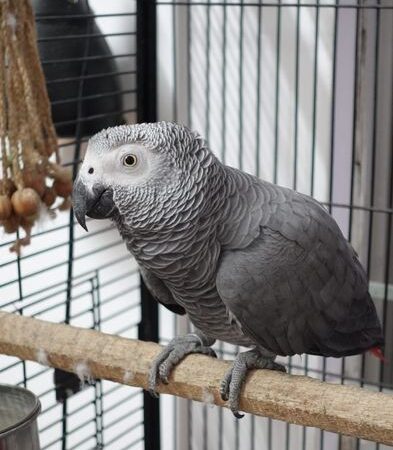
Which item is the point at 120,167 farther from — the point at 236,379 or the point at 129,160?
the point at 236,379

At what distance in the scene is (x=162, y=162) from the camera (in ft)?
3.28

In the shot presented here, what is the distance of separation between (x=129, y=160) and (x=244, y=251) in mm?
219

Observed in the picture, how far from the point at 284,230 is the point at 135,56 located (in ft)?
2.42

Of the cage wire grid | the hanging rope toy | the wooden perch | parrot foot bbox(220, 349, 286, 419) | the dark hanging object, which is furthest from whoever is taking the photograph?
the cage wire grid

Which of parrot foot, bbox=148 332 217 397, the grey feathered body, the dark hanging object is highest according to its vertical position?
the dark hanging object

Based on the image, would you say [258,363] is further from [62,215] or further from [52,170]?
[62,215]

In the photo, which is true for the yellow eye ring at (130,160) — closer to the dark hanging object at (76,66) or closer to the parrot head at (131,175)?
the parrot head at (131,175)

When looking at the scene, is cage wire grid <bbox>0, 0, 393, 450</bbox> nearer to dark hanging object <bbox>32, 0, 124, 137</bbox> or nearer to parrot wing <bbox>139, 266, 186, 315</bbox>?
dark hanging object <bbox>32, 0, 124, 137</bbox>

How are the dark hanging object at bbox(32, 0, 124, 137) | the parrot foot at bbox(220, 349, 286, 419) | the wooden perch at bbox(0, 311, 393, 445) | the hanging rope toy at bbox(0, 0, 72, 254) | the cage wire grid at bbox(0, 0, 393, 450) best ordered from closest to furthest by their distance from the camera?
the wooden perch at bbox(0, 311, 393, 445) → the parrot foot at bbox(220, 349, 286, 419) → the hanging rope toy at bbox(0, 0, 72, 254) → the dark hanging object at bbox(32, 0, 124, 137) → the cage wire grid at bbox(0, 0, 393, 450)

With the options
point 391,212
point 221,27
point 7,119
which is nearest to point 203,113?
point 221,27

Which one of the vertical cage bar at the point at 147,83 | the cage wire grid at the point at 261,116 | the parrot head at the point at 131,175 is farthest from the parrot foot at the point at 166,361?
the vertical cage bar at the point at 147,83

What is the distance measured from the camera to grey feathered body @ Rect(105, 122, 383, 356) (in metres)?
1.02

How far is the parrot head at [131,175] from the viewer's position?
99cm

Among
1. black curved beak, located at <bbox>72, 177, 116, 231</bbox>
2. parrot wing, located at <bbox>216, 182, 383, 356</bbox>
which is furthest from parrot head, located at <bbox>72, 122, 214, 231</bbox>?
parrot wing, located at <bbox>216, 182, 383, 356</bbox>
